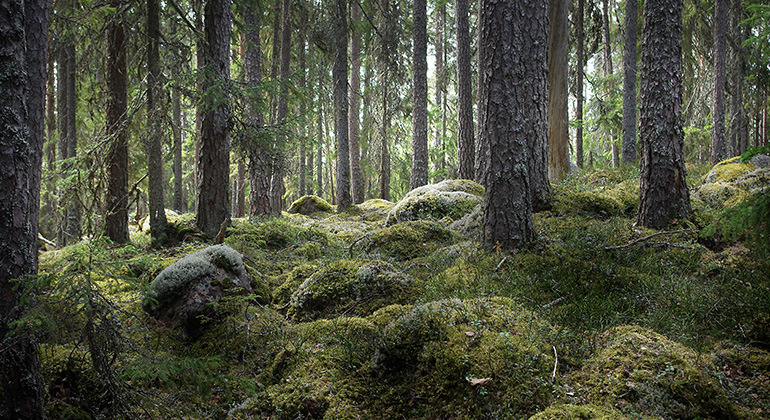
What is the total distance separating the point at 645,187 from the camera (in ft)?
18.1

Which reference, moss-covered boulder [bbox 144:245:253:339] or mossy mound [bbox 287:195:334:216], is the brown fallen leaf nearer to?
moss-covered boulder [bbox 144:245:253:339]

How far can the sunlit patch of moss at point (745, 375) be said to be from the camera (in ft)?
8.26

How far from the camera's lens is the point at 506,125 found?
5012mm

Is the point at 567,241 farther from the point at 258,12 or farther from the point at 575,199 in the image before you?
the point at 258,12

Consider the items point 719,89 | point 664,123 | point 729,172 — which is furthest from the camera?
point 719,89

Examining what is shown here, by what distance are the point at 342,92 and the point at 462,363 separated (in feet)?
36.3

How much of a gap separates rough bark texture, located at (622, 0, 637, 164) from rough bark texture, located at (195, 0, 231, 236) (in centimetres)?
1150

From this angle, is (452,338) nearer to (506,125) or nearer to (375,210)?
(506,125)

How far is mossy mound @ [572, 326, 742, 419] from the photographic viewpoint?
2.44 m

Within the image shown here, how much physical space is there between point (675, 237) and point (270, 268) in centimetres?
565

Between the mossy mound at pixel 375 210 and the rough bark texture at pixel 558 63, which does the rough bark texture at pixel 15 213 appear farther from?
the rough bark texture at pixel 558 63

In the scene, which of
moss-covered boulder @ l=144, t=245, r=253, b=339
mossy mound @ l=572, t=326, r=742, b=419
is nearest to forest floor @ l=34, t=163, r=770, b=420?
mossy mound @ l=572, t=326, r=742, b=419

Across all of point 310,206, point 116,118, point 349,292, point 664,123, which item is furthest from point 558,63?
point 116,118

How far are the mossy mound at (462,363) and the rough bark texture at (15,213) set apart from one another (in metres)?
2.22
